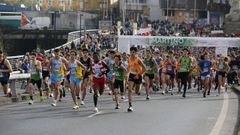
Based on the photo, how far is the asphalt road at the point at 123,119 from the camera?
44.3 feet

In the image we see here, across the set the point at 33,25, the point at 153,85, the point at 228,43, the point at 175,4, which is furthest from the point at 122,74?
the point at 175,4

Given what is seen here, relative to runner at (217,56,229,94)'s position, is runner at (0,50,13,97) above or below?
above

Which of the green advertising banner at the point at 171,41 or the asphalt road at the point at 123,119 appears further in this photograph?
the green advertising banner at the point at 171,41

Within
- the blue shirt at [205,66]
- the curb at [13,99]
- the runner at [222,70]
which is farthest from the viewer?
the runner at [222,70]

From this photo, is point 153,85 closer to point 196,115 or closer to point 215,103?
point 215,103

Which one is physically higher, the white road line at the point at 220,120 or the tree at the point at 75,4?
the tree at the point at 75,4

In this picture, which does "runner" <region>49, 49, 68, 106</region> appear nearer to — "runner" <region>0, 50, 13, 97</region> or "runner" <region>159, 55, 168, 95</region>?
"runner" <region>0, 50, 13, 97</region>

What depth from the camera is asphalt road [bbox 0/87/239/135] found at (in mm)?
13516

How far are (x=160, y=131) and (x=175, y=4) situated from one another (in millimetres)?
96309

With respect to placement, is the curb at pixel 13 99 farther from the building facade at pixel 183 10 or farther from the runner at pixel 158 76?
the building facade at pixel 183 10

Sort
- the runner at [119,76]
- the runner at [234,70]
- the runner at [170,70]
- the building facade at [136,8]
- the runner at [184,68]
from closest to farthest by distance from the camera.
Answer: the runner at [119,76] < the runner at [184,68] < the runner at [170,70] < the runner at [234,70] < the building facade at [136,8]

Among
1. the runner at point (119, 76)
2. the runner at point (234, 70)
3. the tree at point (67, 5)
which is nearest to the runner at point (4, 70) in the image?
the runner at point (119, 76)

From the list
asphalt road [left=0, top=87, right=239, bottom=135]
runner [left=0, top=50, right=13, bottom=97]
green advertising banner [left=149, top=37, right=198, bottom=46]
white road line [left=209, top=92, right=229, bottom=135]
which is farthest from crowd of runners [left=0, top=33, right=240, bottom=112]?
green advertising banner [left=149, top=37, right=198, bottom=46]

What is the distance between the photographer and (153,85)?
28.2 meters
